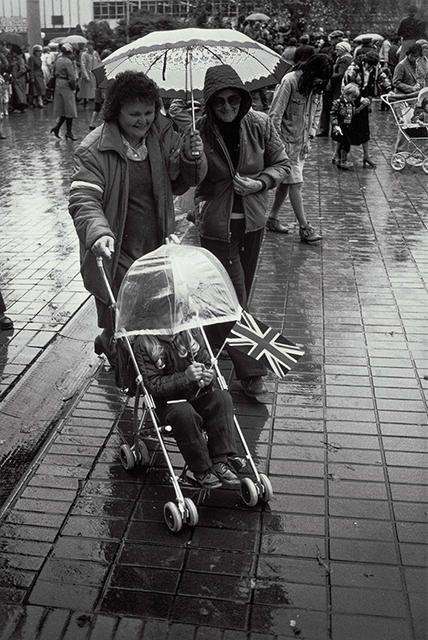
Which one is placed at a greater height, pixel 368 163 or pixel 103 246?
pixel 103 246

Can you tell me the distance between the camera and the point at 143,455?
14.1 ft

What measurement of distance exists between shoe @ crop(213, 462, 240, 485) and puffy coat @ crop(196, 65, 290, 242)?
196cm

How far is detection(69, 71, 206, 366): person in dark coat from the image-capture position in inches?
178

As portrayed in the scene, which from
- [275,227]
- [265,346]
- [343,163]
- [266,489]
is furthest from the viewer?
[343,163]

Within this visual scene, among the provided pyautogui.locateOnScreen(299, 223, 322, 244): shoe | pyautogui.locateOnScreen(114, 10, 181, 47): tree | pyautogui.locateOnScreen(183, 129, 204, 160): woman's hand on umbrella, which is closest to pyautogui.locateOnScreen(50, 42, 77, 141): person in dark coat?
pyautogui.locateOnScreen(114, 10, 181, 47): tree

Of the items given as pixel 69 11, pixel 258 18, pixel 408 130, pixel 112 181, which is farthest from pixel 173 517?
pixel 69 11

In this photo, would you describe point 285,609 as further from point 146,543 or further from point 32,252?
point 32,252

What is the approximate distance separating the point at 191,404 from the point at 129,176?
57.0 inches

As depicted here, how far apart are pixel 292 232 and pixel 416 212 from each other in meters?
1.93

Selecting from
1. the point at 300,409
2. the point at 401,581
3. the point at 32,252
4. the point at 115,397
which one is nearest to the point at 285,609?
the point at 401,581

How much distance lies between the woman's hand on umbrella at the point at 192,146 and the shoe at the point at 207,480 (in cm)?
188

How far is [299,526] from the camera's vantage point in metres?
3.83

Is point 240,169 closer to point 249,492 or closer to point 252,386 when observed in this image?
point 252,386

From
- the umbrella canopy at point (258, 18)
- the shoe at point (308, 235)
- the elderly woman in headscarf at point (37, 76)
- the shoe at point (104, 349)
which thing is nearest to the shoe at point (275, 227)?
the shoe at point (308, 235)
